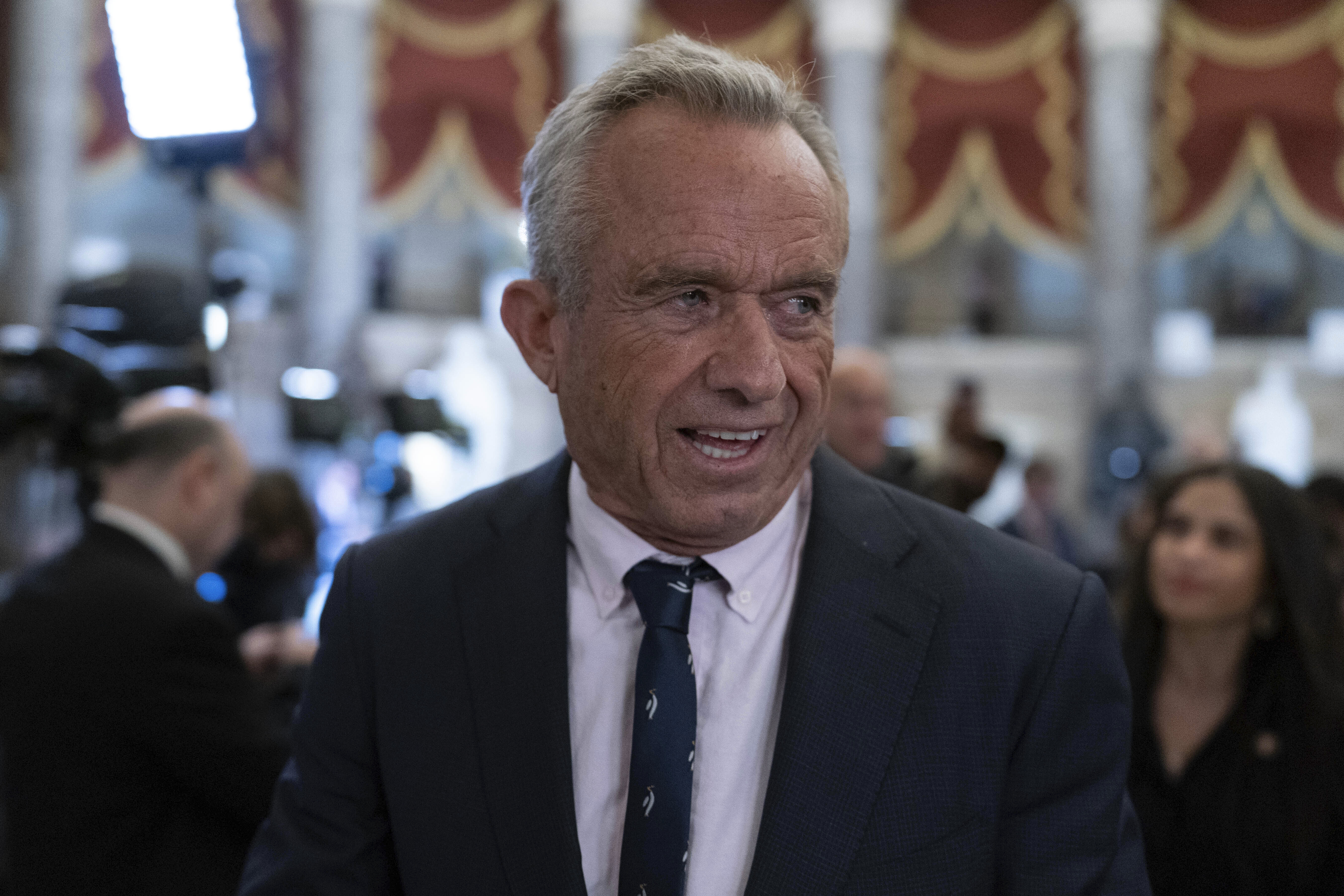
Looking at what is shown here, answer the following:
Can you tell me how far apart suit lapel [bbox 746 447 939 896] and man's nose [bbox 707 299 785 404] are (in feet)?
0.66

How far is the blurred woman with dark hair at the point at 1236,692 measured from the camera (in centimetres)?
205

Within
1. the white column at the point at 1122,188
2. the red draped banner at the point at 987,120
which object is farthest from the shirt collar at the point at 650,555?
the red draped banner at the point at 987,120

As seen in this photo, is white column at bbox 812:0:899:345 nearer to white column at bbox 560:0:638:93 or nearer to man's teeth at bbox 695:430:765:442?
white column at bbox 560:0:638:93

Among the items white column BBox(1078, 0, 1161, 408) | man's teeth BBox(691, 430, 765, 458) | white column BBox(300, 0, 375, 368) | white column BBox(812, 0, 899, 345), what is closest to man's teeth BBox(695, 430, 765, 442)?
man's teeth BBox(691, 430, 765, 458)

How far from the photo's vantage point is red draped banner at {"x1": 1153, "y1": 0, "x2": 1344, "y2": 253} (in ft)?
36.0

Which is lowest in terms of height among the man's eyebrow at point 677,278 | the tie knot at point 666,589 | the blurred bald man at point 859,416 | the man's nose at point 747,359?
the blurred bald man at point 859,416

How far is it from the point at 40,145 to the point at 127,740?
28.1ft

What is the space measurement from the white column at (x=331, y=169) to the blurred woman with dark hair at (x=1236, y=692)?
9127mm

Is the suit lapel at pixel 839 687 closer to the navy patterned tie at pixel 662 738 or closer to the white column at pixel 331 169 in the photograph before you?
the navy patterned tie at pixel 662 738

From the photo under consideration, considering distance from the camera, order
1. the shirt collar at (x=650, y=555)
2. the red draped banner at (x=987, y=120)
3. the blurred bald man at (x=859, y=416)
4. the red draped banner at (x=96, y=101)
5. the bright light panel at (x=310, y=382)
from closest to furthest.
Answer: the shirt collar at (x=650, y=555) < the blurred bald man at (x=859, y=416) < the red draped banner at (x=96, y=101) < the bright light panel at (x=310, y=382) < the red draped banner at (x=987, y=120)

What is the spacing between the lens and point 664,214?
1.09 meters

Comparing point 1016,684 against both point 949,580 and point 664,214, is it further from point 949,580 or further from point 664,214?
point 664,214

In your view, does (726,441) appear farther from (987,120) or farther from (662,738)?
(987,120)

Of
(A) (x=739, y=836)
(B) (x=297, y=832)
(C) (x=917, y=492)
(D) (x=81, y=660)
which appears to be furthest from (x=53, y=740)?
(C) (x=917, y=492)
